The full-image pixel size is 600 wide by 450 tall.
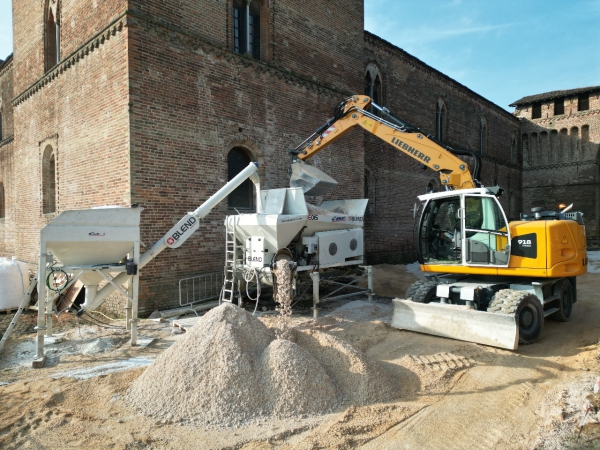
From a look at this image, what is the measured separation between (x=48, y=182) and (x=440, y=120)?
1673 cm

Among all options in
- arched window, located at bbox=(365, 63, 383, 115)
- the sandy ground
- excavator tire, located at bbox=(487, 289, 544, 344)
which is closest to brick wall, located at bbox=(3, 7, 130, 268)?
the sandy ground

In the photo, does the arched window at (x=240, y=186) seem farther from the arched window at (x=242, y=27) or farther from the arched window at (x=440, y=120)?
the arched window at (x=440, y=120)

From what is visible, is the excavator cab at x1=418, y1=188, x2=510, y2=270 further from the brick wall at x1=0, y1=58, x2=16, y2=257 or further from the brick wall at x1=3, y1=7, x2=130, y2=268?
the brick wall at x1=0, y1=58, x2=16, y2=257

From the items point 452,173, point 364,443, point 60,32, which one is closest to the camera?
point 364,443

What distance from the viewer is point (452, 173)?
814cm

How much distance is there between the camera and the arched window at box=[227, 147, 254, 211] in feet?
33.7

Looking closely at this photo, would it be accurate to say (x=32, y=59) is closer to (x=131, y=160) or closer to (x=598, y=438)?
(x=131, y=160)

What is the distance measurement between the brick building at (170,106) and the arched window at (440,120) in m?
5.28

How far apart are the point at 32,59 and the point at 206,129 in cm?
695

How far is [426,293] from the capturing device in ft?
24.2

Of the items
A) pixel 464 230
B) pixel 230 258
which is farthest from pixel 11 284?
pixel 464 230

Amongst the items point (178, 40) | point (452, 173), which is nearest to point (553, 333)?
point (452, 173)

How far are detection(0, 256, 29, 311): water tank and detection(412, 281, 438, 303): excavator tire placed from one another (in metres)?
9.02

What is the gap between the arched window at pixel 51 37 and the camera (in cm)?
1133
